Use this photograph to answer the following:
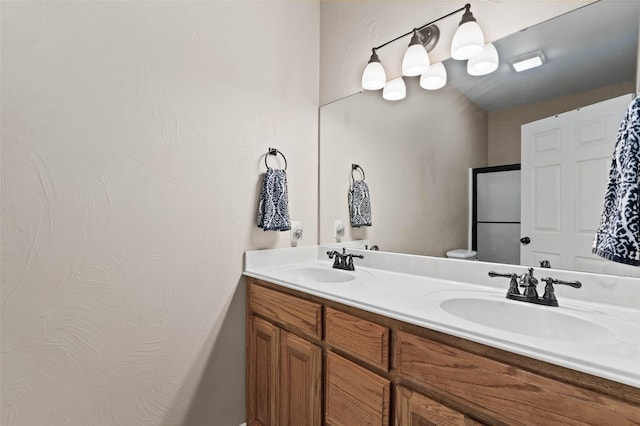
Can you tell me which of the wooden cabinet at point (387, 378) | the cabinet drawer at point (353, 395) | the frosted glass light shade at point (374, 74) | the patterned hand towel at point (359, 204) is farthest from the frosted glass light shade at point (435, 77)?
the cabinet drawer at point (353, 395)

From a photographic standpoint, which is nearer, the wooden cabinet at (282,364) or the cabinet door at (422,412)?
the cabinet door at (422,412)

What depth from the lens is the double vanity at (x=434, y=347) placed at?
0.68 meters

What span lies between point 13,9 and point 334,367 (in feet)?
5.42

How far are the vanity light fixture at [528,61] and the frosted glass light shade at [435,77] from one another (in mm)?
289

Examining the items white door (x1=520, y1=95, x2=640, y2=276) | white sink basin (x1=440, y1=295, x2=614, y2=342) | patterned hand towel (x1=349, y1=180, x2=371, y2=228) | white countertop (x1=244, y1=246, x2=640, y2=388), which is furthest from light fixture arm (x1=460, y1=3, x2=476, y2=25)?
white sink basin (x1=440, y1=295, x2=614, y2=342)

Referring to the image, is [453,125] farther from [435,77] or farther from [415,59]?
[415,59]

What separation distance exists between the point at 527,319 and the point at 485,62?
1045 millimetres

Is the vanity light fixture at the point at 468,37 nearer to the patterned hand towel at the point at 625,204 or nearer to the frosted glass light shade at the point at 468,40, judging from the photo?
the frosted glass light shade at the point at 468,40

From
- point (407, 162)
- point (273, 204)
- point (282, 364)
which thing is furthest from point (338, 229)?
point (282, 364)

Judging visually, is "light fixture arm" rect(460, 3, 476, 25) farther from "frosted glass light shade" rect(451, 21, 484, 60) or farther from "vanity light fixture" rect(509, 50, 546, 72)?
"vanity light fixture" rect(509, 50, 546, 72)

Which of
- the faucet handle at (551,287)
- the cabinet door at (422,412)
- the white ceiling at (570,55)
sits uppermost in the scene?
the white ceiling at (570,55)

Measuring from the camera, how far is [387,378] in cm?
100

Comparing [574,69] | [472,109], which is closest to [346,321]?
[472,109]

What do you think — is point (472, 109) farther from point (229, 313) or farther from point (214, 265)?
point (229, 313)
